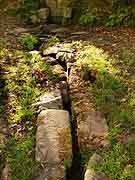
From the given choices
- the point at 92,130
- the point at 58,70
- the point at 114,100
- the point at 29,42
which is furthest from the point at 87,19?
the point at 92,130

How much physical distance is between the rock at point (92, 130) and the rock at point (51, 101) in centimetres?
53

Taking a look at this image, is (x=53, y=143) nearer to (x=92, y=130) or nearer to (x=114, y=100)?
Result: (x=92, y=130)

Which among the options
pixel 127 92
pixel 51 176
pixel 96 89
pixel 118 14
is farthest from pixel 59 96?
pixel 118 14

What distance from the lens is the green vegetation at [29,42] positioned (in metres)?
9.20

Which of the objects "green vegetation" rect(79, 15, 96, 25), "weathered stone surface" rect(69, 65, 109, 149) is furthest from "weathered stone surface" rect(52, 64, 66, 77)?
"green vegetation" rect(79, 15, 96, 25)

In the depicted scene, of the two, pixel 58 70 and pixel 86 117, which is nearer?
pixel 86 117

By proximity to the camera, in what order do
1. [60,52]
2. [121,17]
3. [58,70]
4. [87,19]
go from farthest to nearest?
[87,19], [121,17], [60,52], [58,70]

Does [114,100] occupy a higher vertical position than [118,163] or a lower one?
higher

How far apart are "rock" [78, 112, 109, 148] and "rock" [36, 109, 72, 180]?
245mm

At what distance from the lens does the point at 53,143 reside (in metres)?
6.61

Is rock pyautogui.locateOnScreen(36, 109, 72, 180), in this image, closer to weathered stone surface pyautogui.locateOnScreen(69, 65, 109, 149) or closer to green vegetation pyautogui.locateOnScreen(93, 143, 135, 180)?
weathered stone surface pyautogui.locateOnScreen(69, 65, 109, 149)

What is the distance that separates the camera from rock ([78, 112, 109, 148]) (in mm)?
6762

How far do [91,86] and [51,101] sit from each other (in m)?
0.88

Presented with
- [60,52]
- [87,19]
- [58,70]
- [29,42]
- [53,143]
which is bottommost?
[53,143]
